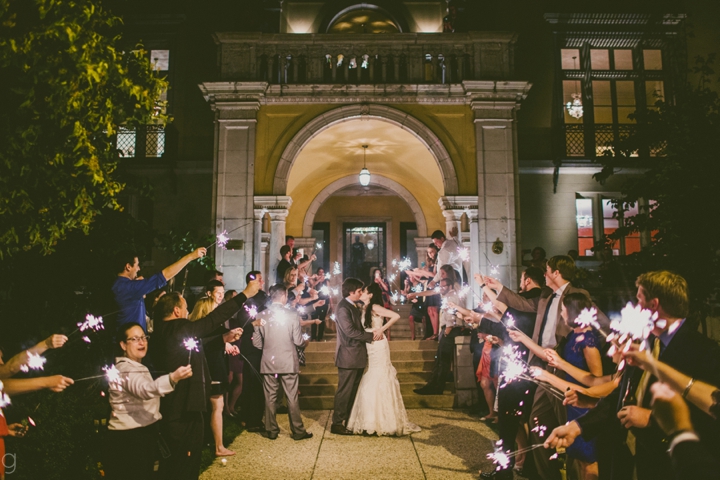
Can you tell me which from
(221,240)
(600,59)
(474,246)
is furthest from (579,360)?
(600,59)

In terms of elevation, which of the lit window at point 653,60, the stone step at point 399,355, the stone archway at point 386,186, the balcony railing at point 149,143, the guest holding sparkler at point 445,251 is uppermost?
the lit window at point 653,60

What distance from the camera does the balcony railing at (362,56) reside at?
1292cm

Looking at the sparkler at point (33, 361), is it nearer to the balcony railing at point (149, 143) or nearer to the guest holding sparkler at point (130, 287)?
the guest holding sparkler at point (130, 287)

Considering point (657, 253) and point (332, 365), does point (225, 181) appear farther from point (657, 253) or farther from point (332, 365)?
point (657, 253)

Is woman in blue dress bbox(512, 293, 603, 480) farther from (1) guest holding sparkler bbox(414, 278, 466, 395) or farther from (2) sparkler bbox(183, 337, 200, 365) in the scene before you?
(1) guest holding sparkler bbox(414, 278, 466, 395)

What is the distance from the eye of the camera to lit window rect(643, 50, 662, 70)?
15805mm

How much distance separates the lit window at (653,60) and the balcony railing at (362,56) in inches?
219

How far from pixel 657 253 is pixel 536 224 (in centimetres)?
607

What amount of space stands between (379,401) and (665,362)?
5.16 meters

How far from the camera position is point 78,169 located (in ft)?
20.8

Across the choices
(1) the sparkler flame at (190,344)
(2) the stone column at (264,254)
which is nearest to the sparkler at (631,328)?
(1) the sparkler flame at (190,344)

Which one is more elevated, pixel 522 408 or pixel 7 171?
pixel 7 171

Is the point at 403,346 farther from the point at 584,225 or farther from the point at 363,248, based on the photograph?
the point at 363,248

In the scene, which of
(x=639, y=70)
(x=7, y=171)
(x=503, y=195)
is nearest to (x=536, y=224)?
(x=503, y=195)
